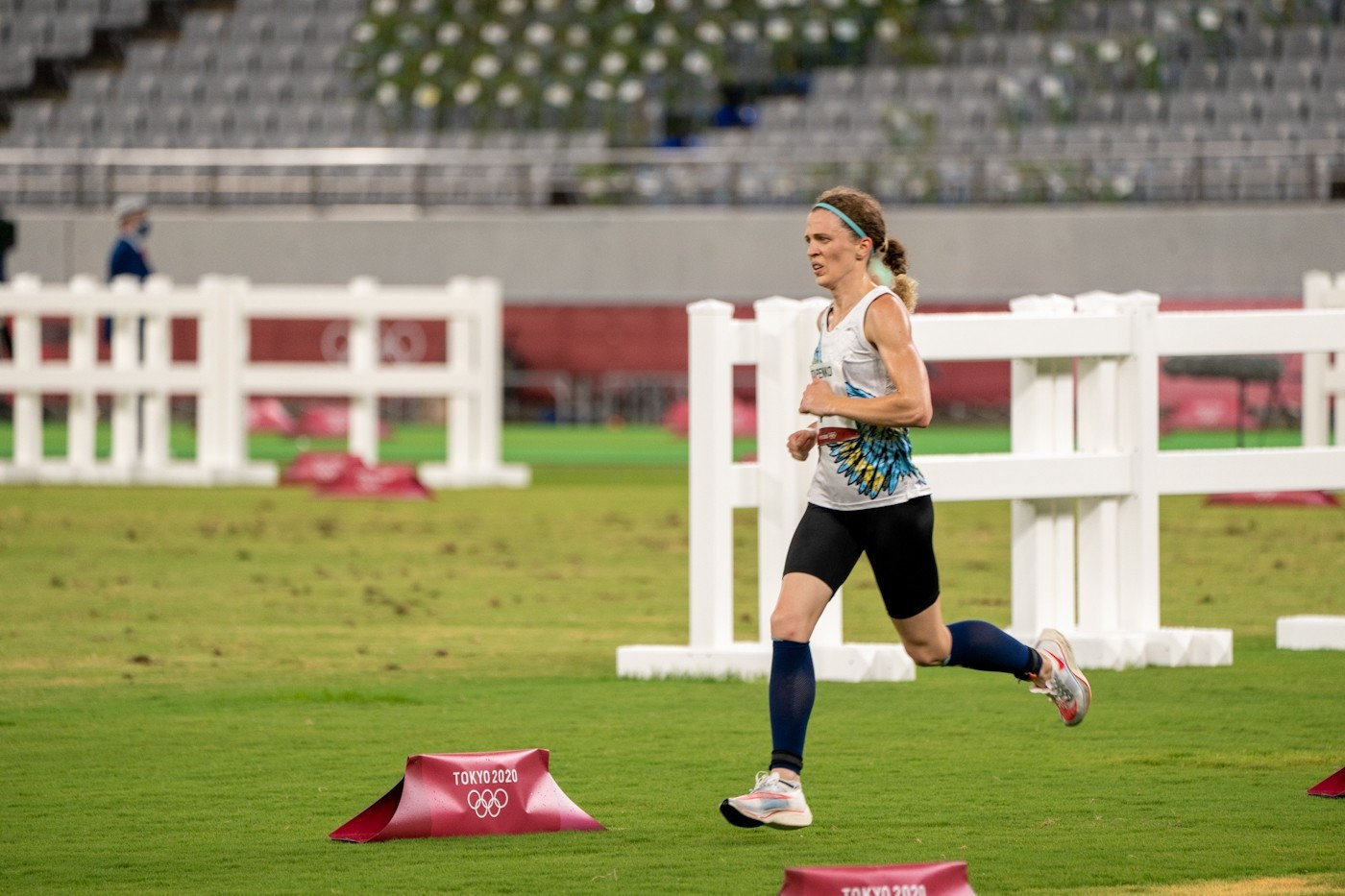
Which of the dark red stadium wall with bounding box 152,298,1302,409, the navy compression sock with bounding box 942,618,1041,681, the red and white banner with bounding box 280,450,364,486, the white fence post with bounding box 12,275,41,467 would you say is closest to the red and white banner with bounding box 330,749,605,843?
the navy compression sock with bounding box 942,618,1041,681

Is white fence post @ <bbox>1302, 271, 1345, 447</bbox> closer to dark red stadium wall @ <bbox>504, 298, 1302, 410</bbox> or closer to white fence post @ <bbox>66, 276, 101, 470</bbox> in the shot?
white fence post @ <bbox>66, 276, 101, 470</bbox>

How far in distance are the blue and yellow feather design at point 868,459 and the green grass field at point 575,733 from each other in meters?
0.87

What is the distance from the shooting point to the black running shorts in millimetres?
6035

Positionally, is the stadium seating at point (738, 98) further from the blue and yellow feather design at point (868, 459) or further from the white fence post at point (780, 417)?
the blue and yellow feather design at point (868, 459)

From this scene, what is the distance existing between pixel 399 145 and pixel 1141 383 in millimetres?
26176

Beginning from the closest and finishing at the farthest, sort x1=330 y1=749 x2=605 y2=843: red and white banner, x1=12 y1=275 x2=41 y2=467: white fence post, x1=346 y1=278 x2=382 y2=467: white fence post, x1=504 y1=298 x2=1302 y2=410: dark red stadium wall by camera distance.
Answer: x1=330 y1=749 x2=605 y2=843: red and white banner
x1=346 y1=278 x2=382 y2=467: white fence post
x1=12 y1=275 x2=41 y2=467: white fence post
x1=504 y1=298 x2=1302 y2=410: dark red stadium wall

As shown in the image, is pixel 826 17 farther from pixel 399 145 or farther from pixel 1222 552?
pixel 1222 552

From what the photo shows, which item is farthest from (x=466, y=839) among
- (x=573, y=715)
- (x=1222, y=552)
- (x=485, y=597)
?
(x=1222, y=552)

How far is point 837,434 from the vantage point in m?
6.02

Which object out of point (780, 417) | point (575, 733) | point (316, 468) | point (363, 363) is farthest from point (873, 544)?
point (363, 363)

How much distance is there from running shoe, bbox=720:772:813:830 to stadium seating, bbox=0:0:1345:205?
24955 millimetres

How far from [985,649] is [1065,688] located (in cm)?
37

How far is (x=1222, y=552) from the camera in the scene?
1436 cm

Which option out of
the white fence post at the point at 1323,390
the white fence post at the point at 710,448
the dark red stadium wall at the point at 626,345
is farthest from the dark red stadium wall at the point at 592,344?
the white fence post at the point at 710,448
